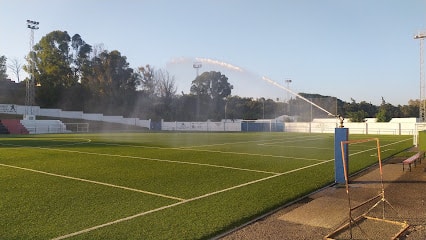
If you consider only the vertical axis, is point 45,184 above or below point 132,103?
below

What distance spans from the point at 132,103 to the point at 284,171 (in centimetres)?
7638

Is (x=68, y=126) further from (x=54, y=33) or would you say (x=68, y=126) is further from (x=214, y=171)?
(x=214, y=171)

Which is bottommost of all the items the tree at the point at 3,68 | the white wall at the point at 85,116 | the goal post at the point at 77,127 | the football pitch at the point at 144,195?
the football pitch at the point at 144,195

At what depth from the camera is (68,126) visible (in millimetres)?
62188

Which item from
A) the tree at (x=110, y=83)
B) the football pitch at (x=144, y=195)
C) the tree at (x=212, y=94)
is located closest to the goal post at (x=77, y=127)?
the tree at (x=110, y=83)

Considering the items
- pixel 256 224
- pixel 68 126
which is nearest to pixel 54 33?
pixel 68 126

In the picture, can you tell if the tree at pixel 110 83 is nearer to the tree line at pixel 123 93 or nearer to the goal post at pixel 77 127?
the tree line at pixel 123 93

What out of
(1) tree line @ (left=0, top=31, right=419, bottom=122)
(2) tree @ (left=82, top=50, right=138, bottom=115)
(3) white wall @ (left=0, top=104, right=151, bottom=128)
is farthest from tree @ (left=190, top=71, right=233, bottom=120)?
(3) white wall @ (left=0, top=104, right=151, bottom=128)

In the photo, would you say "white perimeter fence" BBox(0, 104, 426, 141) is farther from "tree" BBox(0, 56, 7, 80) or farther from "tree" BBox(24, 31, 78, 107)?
"tree" BBox(0, 56, 7, 80)

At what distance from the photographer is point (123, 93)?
8588 cm

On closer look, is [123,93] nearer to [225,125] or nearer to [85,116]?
[85,116]

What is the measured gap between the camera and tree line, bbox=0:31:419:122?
82438mm

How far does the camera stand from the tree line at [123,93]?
3246 inches

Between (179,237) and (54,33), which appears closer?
(179,237)
